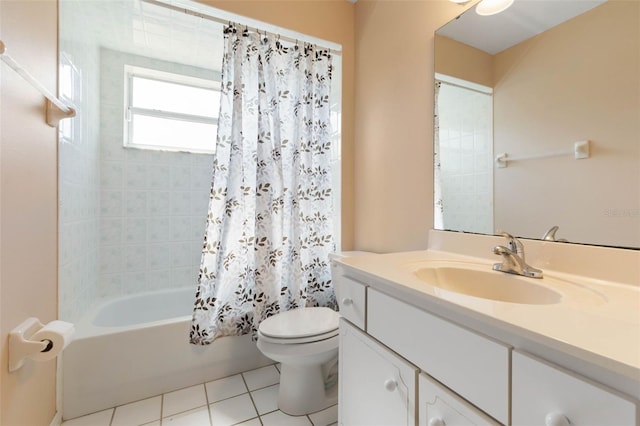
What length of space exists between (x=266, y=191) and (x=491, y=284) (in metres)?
1.25

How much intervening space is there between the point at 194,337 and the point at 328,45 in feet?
6.80

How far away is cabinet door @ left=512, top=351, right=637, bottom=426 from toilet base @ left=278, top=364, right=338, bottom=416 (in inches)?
42.5

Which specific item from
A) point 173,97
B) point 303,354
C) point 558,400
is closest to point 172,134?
point 173,97

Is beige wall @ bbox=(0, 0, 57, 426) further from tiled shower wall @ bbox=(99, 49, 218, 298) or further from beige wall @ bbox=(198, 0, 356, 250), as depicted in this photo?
beige wall @ bbox=(198, 0, 356, 250)

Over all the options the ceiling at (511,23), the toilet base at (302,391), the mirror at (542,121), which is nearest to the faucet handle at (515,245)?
the mirror at (542,121)

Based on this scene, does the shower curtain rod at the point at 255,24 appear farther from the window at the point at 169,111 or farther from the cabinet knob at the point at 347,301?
the cabinet knob at the point at 347,301

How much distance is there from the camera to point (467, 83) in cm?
121

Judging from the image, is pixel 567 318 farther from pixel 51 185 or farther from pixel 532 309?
pixel 51 185

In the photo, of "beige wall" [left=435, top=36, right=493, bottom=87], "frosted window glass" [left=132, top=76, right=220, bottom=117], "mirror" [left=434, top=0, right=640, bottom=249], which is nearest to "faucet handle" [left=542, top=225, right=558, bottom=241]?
"mirror" [left=434, top=0, right=640, bottom=249]

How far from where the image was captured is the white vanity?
413 mm

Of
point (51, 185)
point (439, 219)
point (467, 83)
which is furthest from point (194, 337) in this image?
point (467, 83)

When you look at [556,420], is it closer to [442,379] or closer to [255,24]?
[442,379]

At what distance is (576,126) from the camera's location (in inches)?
33.3

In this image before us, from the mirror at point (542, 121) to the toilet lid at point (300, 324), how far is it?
2.41 ft
